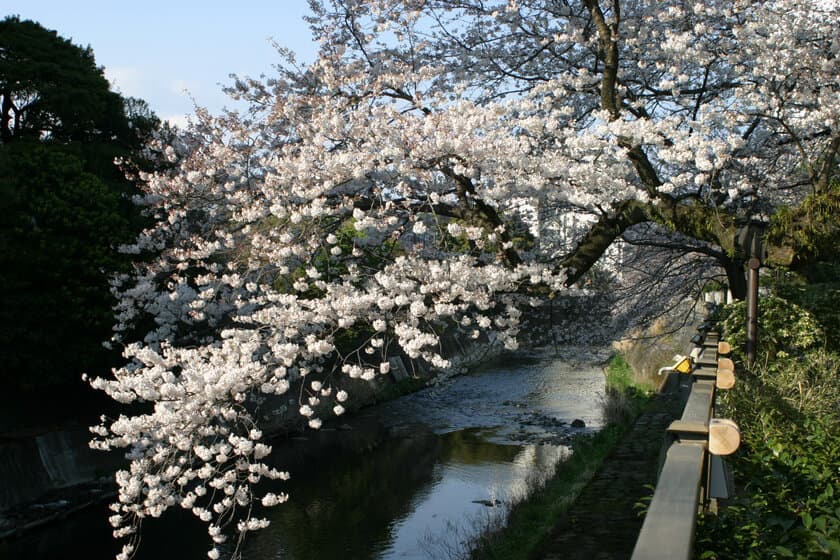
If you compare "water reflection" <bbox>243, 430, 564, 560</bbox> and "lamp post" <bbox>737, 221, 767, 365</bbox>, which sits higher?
"lamp post" <bbox>737, 221, 767, 365</bbox>

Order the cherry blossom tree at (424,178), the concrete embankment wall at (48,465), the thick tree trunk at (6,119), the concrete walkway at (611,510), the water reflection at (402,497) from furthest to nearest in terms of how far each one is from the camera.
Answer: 1. the thick tree trunk at (6,119)
2. the concrete embankment wall at (48,465)
3. the water reflection at (402,497)
4. the concrete walkway at (611,510)
5. the cherry blossom tree at (424,178)

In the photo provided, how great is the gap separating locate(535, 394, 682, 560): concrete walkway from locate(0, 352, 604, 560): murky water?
84.5 inches

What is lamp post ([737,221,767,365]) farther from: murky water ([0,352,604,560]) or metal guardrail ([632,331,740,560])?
murky water ([0,352,604,560])

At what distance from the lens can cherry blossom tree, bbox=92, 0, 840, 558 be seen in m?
6.22

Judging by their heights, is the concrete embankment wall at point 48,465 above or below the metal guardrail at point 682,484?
below

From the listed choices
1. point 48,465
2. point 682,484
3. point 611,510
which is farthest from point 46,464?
point 682,484

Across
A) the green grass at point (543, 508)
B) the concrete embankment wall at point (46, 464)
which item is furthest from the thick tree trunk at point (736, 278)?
the concrete embankment wall at point (46, 464)

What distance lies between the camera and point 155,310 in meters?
8.44

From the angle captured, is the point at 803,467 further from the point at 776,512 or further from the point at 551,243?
the point at 551,243

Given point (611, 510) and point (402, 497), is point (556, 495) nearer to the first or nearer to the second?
point (611, 510)

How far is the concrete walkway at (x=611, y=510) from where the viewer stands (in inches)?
284

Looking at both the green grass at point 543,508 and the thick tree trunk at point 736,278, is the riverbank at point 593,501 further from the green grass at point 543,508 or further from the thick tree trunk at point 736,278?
the thick tree trunk at point 736,278

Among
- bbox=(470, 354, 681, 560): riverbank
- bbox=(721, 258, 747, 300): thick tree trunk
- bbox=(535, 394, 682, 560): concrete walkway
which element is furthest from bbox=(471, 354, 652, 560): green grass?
bbox=(721, 258, 747, 300): thick tree trunk

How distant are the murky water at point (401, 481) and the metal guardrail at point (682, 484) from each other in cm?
819
